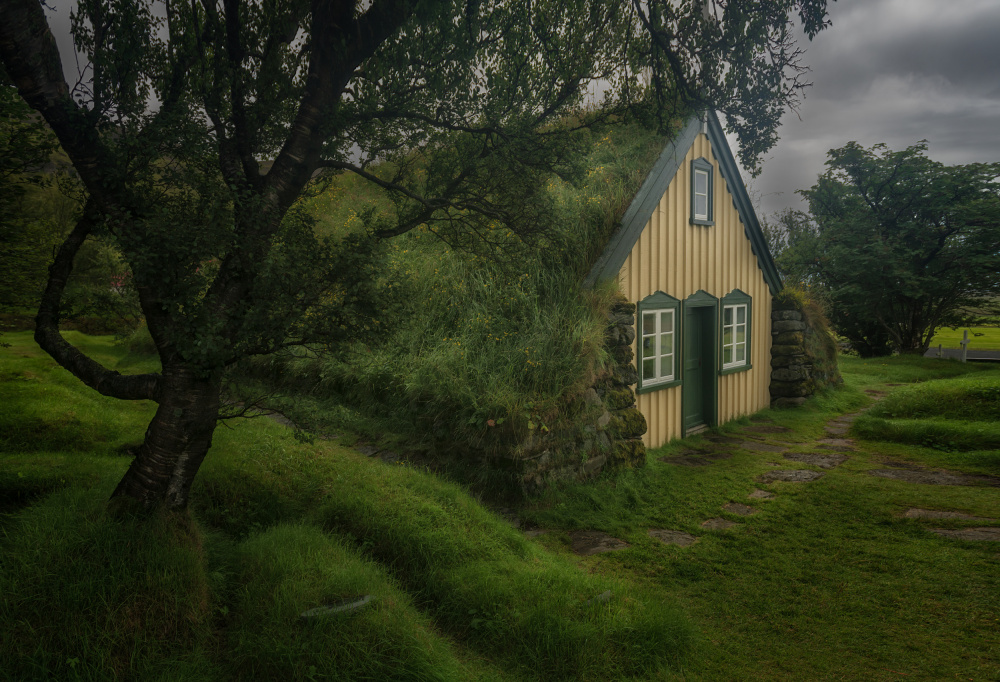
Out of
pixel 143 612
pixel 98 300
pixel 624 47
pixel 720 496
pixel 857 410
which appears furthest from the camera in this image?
pixel 857 410

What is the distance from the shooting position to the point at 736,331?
12281mm

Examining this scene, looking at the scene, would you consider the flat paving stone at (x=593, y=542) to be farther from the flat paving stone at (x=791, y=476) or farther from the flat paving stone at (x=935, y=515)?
the flat paving stone at (x=935, y=515)

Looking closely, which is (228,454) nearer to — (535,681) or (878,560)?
(535,681)

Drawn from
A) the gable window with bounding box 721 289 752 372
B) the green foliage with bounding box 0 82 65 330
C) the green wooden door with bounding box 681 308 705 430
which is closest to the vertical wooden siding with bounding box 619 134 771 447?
the gable window with bounding box 721 289 752 372

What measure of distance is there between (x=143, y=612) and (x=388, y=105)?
14.0ft

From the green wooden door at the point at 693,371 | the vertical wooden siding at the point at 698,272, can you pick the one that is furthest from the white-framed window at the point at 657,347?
the green wooden door at the point at 693,371

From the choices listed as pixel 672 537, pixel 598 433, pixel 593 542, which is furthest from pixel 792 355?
pixel 593 542

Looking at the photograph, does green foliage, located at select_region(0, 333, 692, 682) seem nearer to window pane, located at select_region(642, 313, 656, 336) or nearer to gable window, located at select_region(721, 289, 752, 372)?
window pane, located at select_region(642, 313, 656, 336)

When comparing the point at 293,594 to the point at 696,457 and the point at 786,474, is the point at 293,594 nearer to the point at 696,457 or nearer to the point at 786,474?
the point at 696,457

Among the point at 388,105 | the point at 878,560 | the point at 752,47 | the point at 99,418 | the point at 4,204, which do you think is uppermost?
the point at 752,47

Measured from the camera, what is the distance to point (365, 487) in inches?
231

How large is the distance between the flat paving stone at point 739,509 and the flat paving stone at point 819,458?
8.30 feet

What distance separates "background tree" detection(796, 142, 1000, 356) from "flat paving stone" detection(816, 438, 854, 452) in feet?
33.6

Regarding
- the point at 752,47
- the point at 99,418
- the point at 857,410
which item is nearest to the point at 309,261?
the point at 752,47
